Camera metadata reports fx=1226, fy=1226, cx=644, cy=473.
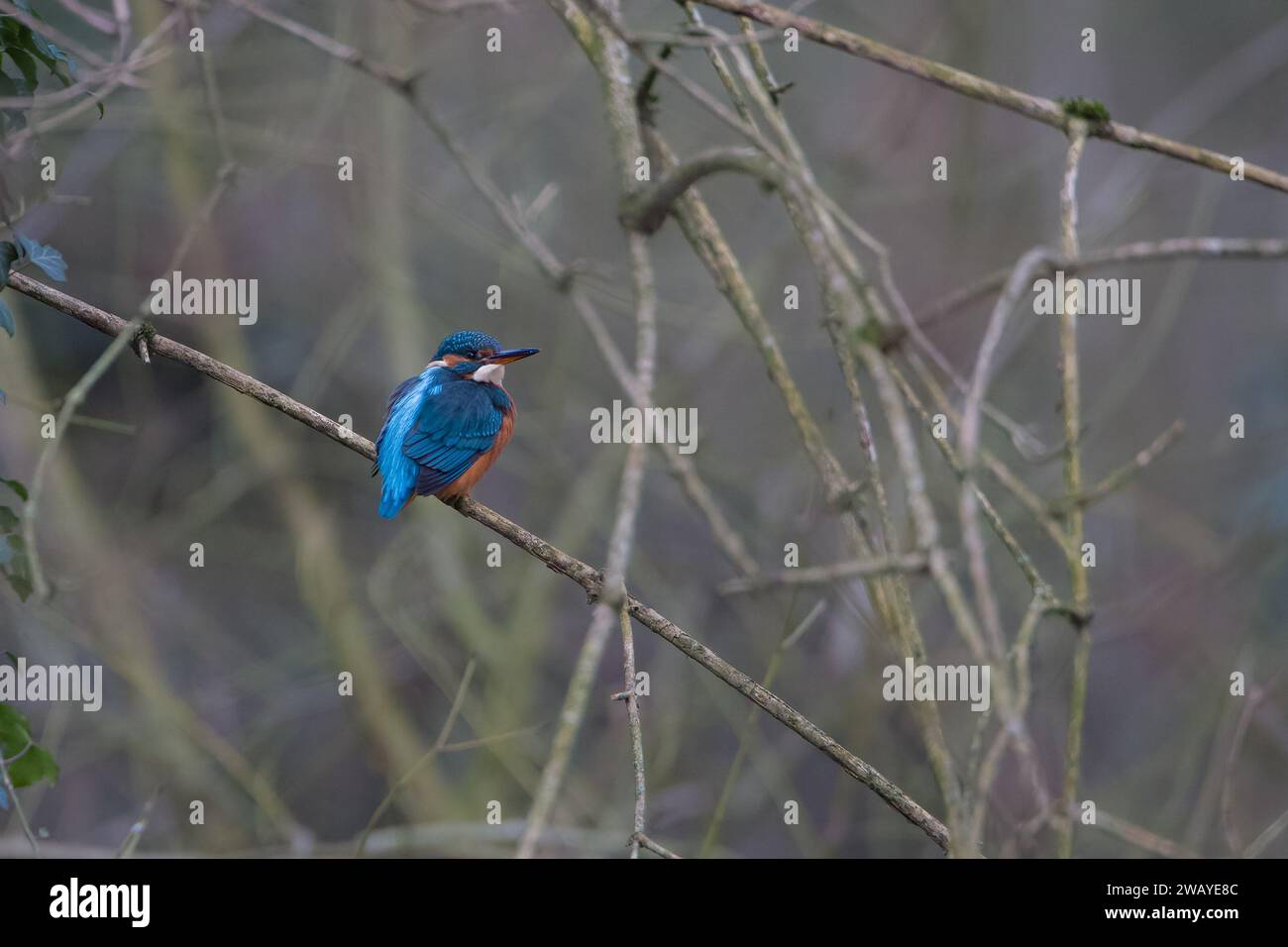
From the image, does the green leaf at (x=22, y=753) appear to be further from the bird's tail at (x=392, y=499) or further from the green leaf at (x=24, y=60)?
the green leaf at (x=24, y=60)

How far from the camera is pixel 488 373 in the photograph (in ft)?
12.6

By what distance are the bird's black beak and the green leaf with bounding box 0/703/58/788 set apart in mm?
1477

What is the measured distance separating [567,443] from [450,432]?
8.36 feet

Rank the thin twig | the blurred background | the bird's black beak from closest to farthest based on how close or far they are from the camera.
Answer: the thin twig, the bird's black beak, the blurred background

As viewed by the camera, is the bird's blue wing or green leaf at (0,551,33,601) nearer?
green leaf at (0,551,33,601)

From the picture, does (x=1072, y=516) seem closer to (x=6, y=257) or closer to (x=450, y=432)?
(x=450, y=432)

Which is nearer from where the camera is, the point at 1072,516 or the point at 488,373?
the point at 1072,516

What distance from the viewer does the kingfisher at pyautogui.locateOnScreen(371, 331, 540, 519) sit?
10.7 ft

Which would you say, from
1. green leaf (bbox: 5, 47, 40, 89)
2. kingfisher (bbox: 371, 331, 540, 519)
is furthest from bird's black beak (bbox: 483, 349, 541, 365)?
green leaf (bbox: 5, 47, 40, 89)

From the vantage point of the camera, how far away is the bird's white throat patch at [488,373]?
12.5 feet

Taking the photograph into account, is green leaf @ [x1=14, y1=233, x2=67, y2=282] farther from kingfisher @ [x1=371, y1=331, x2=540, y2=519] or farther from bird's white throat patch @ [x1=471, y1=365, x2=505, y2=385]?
bird's white throat patch @ [x1=471, y1=365, x2=505, y2=385]

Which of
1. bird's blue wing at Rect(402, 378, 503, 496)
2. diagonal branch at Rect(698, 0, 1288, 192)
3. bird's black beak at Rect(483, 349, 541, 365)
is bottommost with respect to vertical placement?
bird's blue wing at Rect(402, 378, 503, 496)

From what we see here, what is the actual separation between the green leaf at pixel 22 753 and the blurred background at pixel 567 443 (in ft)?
6.30

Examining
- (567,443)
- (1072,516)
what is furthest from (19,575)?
(567,443)
